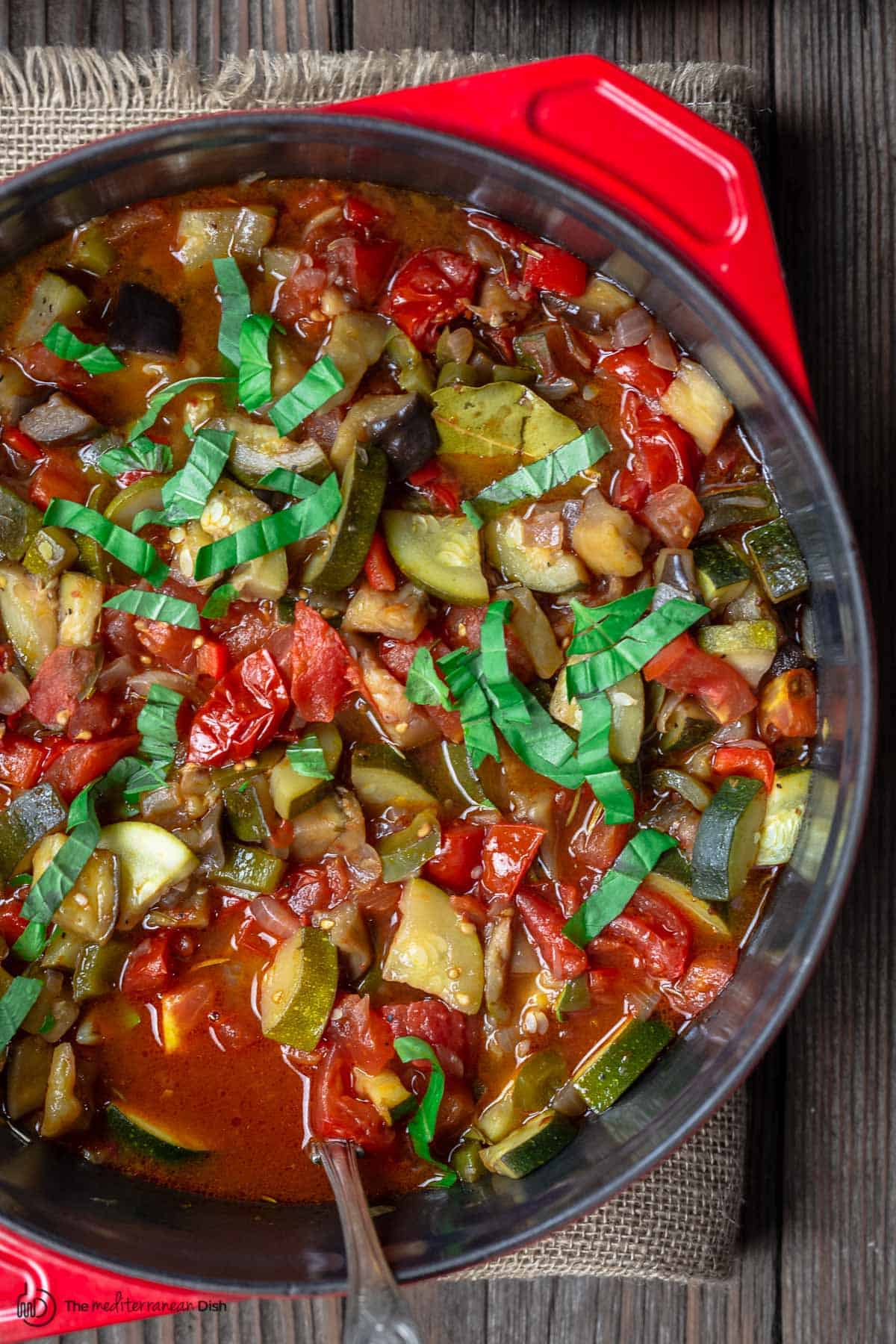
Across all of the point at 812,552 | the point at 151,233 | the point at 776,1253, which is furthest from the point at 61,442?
the point at 776,1253

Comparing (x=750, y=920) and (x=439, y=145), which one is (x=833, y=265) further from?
(x=750, y=920)

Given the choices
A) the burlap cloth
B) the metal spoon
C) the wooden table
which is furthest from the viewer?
A: the wooden table

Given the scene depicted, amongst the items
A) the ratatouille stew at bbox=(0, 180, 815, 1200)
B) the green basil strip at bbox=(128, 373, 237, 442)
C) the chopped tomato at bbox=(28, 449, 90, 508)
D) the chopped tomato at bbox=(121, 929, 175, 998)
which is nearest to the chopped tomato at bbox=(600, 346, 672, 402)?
the ratatouille stew at bbox=(0, 180, 815, 1200)

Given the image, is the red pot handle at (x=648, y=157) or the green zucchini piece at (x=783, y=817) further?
the green zucchini piece at (x=783, y=817)

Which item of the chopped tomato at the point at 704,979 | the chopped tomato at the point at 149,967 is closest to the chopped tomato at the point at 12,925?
the chopped tomato at the point at 149,967

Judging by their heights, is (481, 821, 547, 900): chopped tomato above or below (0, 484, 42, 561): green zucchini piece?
below

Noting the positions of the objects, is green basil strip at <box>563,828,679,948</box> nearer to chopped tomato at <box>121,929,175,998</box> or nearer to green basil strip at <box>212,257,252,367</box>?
chopped tomato at <box>121,929,175,998</box>

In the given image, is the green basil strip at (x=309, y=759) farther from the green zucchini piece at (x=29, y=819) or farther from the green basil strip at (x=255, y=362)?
the green basil strip at (x=255, y=362)
